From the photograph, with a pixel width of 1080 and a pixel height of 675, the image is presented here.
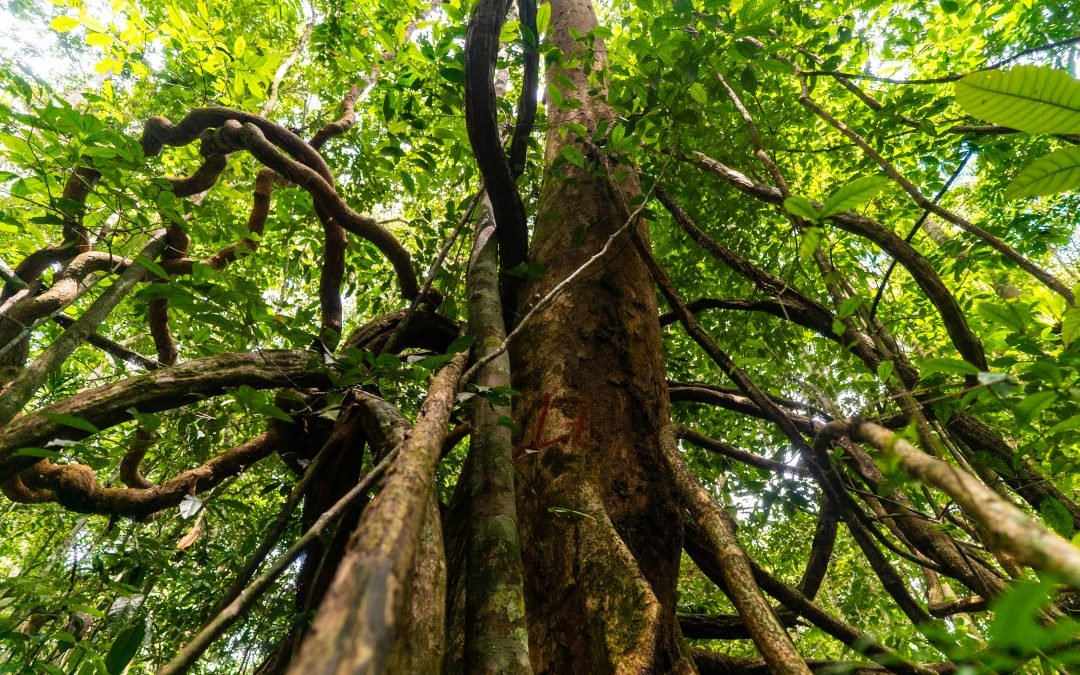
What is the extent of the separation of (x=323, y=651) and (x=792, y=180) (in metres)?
5.22

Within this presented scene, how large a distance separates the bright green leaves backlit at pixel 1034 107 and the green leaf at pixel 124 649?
2.44 m

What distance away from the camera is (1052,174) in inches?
31.1

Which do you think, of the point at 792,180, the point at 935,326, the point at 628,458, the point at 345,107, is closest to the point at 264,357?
the point at 628,458

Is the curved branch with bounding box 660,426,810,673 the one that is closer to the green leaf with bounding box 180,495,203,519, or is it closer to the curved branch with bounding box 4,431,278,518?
the green leaf with bounding box 180,495,203,519

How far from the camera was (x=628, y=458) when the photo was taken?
1.68 metres

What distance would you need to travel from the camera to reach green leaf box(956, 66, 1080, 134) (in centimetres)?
70

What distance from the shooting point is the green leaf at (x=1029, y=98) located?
70cm

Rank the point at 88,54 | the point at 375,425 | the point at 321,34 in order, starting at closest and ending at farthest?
the point at 375,425, the point at 321,34, the point at 88,54

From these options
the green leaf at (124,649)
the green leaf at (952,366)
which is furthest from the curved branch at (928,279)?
the green leaf at (124,649)

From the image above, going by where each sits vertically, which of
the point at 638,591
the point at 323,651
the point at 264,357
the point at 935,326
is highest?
the point at 935,326

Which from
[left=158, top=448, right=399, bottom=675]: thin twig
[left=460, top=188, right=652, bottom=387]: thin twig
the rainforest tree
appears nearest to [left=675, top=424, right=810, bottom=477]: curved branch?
the rainforest tree

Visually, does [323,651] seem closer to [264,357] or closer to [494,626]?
[494,626]

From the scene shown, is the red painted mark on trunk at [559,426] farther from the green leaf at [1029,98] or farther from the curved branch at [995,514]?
the green leaf at [1029,98]

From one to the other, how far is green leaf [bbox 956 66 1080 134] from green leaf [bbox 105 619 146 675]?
8.04 feet
